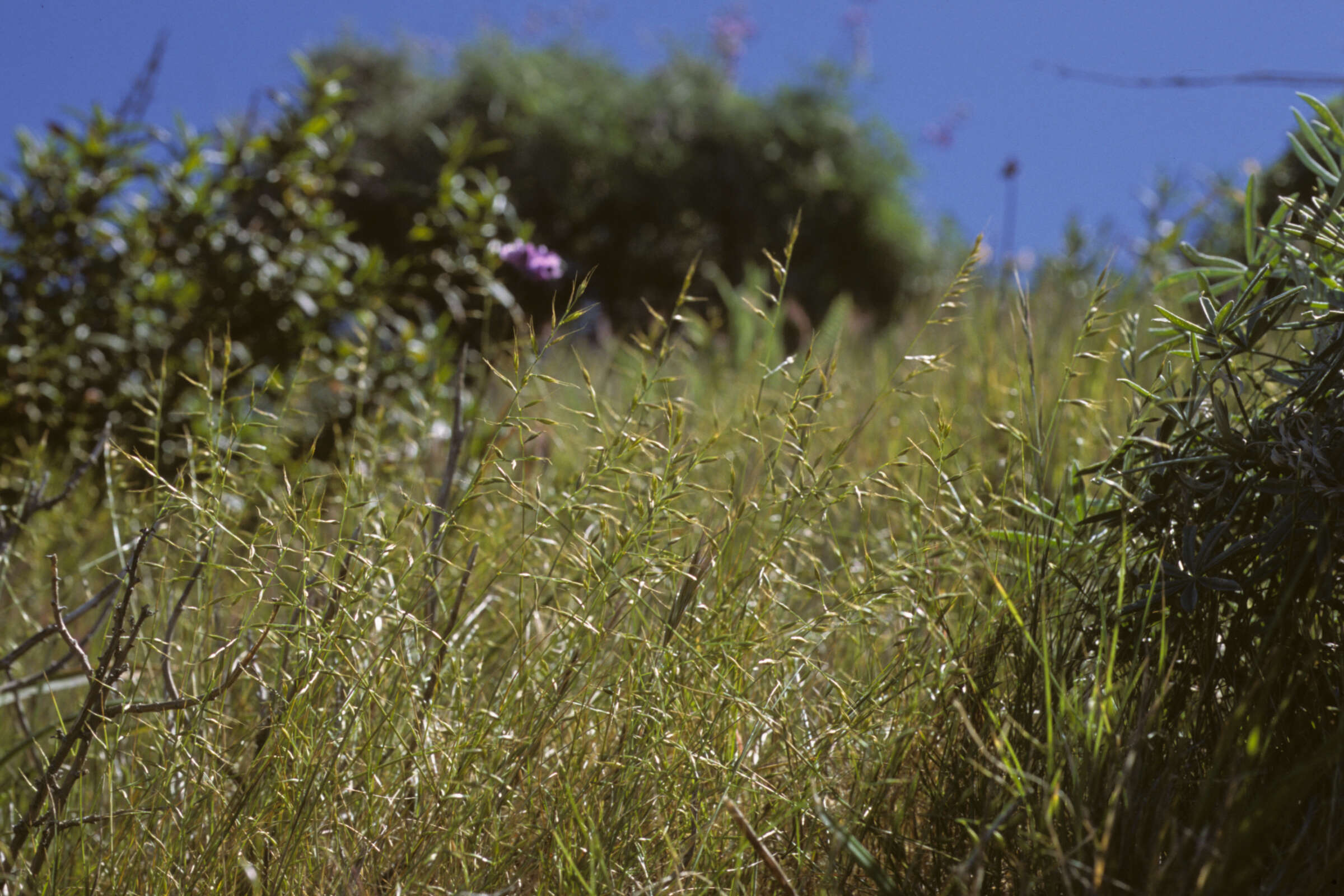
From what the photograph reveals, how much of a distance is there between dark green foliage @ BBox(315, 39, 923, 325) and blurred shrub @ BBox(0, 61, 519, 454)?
516 centimetres

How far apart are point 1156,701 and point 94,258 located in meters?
3.36

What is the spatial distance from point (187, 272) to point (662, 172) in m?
5.77

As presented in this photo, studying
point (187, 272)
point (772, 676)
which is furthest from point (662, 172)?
point (772, 676)

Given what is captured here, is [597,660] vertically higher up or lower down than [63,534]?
lower down

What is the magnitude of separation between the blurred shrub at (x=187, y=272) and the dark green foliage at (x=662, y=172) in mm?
5156

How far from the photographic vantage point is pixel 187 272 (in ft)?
11.3

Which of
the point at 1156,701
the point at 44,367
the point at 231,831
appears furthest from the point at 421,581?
the point at 44,367

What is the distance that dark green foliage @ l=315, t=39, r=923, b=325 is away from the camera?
8648 millimetres

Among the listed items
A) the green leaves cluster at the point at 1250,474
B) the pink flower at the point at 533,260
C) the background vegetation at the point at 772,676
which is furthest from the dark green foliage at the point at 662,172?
the green leaves cluster at the point at 1250,474

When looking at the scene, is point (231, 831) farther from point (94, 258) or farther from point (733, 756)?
point (94, 258)

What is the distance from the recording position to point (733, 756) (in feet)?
4.16

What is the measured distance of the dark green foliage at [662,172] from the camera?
8.65 m

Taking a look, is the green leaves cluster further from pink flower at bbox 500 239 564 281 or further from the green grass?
pink flower at bbox 500 239 564 281

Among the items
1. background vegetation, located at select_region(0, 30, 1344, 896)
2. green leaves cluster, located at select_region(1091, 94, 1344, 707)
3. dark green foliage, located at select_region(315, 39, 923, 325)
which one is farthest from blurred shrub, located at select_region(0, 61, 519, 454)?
dark green foliage, located at select_region(315, 39, 923, 325)
